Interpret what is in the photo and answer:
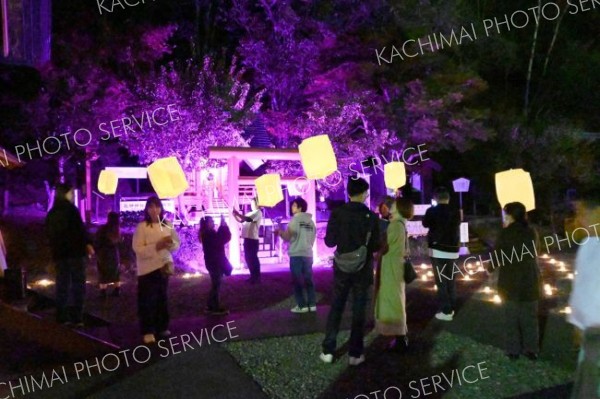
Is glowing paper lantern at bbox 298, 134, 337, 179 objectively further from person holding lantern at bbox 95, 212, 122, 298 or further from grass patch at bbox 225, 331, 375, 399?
grass patch at bbox 225, 331, 375, 399

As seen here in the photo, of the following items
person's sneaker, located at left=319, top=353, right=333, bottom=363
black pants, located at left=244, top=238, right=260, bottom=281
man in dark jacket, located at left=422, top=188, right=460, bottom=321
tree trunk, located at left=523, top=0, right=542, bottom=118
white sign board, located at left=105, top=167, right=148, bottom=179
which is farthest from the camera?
tree trunk, located at left=523, top=0, right=542, bottom=118

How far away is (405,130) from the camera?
1750 cm

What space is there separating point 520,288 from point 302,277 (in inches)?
131

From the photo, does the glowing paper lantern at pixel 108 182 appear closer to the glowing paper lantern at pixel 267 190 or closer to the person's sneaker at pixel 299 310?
the glowing paper lantern at pixel 267 190

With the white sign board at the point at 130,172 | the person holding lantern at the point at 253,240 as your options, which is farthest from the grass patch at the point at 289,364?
the white sign board at the point at 130,172

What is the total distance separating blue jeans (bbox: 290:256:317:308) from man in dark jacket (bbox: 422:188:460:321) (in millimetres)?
1814

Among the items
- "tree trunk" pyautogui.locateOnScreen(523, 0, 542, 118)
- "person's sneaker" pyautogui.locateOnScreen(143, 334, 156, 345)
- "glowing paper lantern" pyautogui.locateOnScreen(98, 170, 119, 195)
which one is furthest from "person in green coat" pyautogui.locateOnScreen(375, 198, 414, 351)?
"tree trunk" pyautogui.locateOnScreen(523, 0, 542, 118)

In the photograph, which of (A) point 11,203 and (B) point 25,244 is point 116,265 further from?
(A) point 11,203

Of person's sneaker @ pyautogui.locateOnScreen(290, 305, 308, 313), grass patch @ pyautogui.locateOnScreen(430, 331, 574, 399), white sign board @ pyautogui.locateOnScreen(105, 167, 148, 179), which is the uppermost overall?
white sign board @ pyautogui.locateOnScreen(105, 167, 148, 179)

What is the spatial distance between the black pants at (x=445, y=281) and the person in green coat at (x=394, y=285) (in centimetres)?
151

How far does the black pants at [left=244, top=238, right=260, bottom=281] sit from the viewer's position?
11375 mm

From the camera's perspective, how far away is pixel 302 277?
8.48 m

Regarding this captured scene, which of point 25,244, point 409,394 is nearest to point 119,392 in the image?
point 409,394

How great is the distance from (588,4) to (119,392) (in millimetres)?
24989
